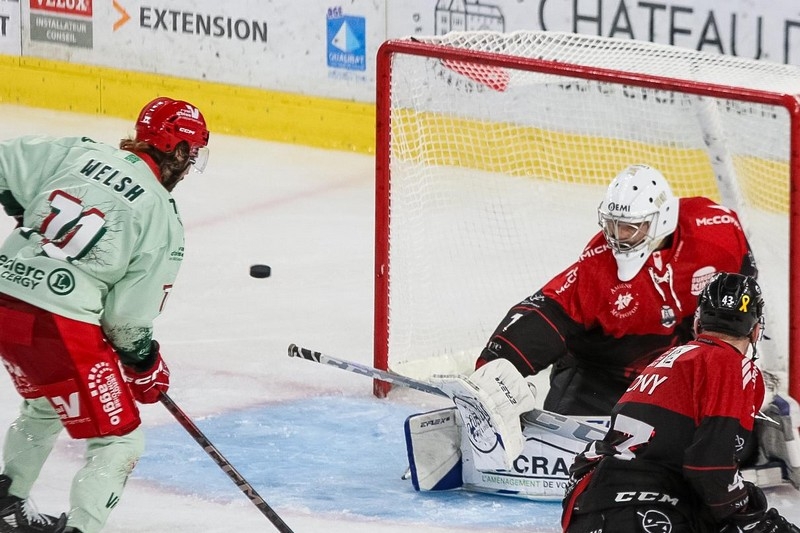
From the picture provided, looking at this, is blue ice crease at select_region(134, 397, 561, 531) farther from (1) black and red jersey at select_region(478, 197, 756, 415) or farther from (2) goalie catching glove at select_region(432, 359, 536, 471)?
(1) black and red jersey at select_region(478, 197, 756, 415)

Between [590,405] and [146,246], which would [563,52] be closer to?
[590,405]

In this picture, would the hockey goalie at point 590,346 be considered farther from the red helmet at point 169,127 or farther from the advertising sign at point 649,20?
the advertising sign at point 649,20

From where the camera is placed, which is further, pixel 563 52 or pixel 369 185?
pixel 369 185

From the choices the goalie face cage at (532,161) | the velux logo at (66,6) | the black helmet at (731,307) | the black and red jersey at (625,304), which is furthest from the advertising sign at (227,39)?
the black helmet at (731,307)

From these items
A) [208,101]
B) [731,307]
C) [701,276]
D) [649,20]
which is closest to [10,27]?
[208,101]

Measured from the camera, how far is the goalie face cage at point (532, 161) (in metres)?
4.85

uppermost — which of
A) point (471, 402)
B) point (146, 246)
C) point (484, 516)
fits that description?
point (146, 246)

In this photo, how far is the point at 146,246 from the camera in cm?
346

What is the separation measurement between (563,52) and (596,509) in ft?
7.94

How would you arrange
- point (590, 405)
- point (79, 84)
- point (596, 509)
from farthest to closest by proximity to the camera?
point (79, 84)
point (590, 405)
point (596, 509)

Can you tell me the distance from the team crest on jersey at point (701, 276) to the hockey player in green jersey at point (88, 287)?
141 cm

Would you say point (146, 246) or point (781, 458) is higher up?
point (146, 246)

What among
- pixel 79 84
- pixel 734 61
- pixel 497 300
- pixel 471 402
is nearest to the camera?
pixel 471 402

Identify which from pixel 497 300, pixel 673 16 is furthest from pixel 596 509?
pixel 673 16
